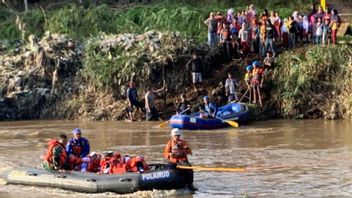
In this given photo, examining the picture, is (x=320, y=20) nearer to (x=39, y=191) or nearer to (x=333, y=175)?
(x=333, y=175)

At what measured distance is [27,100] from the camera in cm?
3056

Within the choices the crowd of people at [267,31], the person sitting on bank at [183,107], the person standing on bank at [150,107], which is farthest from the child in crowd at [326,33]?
the person standing on bank at [150,107]

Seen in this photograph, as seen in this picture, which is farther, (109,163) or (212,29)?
(212,29)

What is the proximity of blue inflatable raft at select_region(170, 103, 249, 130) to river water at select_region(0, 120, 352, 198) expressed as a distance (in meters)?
0.32

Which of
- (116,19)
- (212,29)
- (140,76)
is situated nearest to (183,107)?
(140,76)

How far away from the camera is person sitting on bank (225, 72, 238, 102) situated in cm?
2815

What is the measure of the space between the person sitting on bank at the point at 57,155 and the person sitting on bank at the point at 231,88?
10.9m

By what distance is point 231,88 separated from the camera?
28172mm

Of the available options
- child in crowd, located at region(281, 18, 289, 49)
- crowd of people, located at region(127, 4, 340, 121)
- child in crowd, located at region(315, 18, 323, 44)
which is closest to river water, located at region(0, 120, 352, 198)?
crowd of people, located at region(127, 4, 340, 121)

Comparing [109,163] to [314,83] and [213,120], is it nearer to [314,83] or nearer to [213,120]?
[213,120]

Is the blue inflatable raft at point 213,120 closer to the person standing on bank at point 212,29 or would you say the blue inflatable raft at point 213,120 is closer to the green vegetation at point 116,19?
the person standing on bank at point 212,29

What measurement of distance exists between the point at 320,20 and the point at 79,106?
8.93 m

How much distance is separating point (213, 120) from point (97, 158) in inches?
351

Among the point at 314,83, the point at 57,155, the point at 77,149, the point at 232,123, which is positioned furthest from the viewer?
the point at 314,83
